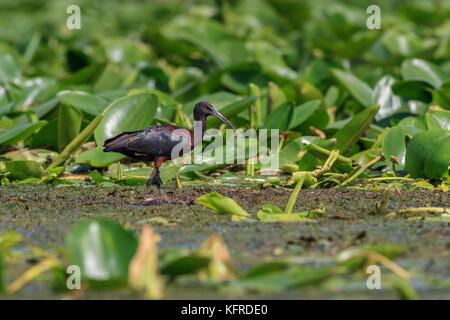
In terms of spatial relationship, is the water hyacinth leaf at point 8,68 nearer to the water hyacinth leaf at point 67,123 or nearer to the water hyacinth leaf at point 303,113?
the water hyacinth leaf at point 67,123

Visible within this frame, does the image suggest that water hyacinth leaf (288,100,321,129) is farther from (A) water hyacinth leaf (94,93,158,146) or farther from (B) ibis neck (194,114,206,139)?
(A) water hyacinth leaf (94,93,158,146)

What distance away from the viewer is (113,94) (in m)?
6.21

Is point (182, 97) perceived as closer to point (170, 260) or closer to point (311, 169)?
point (311, 169)

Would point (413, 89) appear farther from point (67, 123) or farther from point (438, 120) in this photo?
point (67, 123)

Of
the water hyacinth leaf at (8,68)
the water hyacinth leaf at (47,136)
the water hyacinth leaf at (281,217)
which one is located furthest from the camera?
the water hyacinth leaf at (8,68)

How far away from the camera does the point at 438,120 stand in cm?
493

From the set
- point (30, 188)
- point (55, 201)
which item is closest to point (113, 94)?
point (30, 188)

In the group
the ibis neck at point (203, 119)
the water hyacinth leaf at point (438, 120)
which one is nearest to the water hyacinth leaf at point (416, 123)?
the water hyacinth leaf at point (438, 120)

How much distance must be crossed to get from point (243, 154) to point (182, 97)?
7.04 ft

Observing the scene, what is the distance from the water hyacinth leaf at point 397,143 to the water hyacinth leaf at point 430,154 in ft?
1.03

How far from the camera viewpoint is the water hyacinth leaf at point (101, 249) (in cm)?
250

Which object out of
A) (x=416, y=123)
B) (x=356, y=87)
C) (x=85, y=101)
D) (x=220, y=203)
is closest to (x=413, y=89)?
(x=356, y=87)

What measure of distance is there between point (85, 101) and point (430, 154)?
266 centimetres
